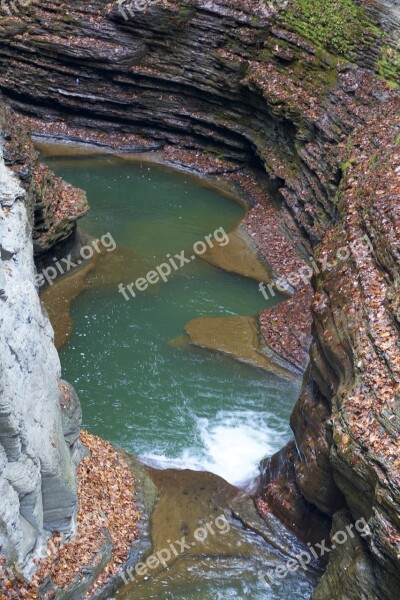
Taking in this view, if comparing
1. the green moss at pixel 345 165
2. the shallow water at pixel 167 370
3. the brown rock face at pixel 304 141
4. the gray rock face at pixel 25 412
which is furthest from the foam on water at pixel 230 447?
the green moss at pixel 345 165

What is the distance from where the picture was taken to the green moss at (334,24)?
23906 mm

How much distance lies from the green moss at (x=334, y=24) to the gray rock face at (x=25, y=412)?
16998 mm

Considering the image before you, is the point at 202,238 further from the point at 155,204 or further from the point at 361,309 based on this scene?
the point at 361,309

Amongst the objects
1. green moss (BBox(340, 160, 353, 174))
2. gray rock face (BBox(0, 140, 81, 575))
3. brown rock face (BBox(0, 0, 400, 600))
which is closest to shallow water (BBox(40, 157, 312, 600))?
brown rock face (BBox(0, 0, 400, 600))

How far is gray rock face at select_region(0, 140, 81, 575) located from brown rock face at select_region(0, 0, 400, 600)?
4138 mm

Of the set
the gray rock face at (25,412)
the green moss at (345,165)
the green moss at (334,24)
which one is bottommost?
the gray rock face at (25,412)

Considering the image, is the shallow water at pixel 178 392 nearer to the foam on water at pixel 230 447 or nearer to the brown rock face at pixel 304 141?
the foam on water at pixel 230 447

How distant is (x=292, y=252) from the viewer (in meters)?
22.0

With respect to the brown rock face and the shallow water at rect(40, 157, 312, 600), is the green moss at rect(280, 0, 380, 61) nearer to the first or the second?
the brown rock face

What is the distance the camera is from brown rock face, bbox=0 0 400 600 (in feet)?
33.6

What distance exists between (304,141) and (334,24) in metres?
4.41

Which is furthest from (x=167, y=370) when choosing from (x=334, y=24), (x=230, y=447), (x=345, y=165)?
(x=334, y=24)

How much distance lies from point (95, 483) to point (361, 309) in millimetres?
5422

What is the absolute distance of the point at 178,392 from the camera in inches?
640
